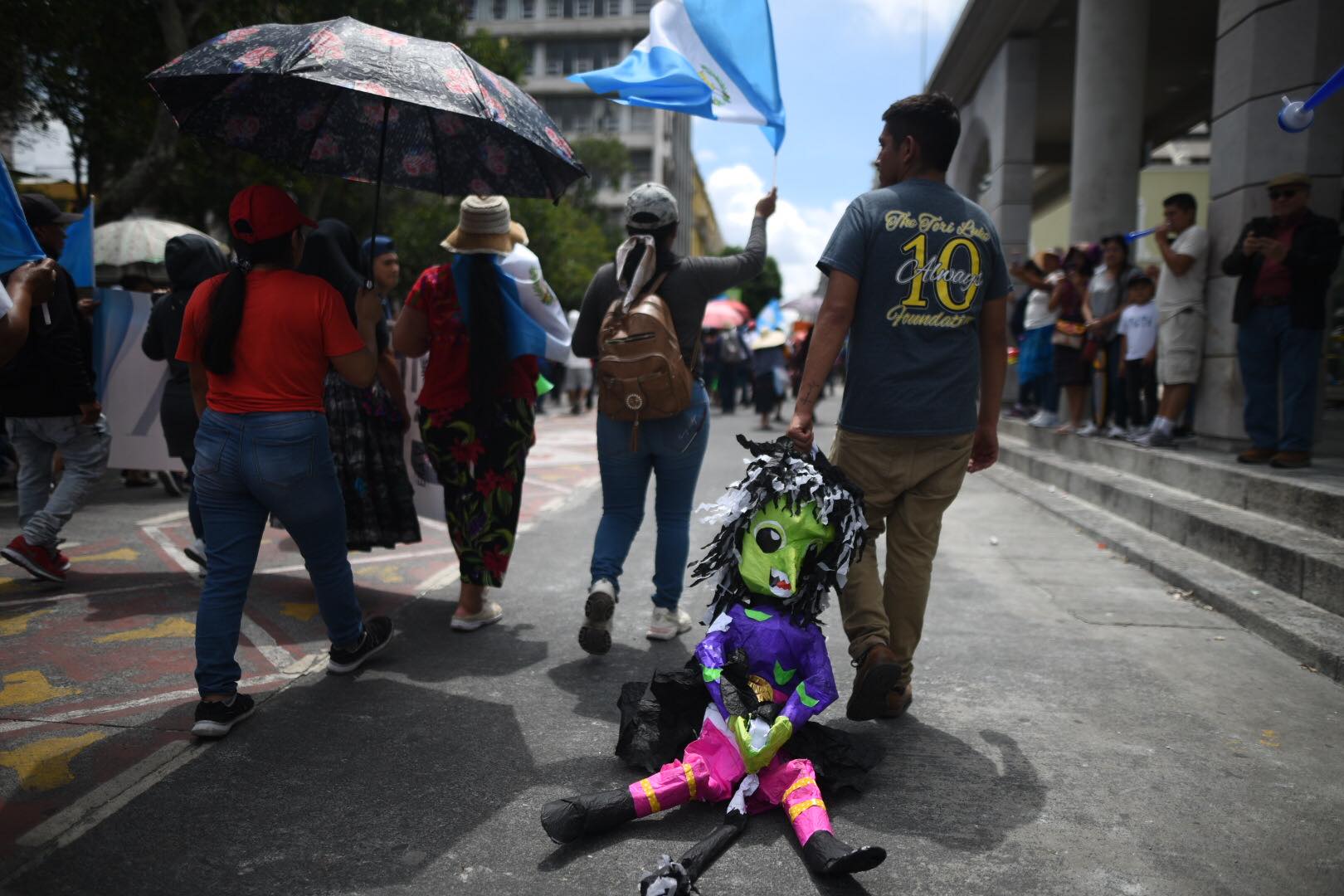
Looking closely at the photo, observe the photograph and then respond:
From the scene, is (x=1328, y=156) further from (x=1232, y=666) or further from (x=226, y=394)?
(x=226, y=394)

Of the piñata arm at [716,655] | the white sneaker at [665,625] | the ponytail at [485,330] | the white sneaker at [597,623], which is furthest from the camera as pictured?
the white sneaker at [665,625]

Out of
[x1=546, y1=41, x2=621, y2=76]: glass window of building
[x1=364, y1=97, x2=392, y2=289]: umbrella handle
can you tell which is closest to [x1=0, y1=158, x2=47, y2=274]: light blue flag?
[x1=364, y1=97, x2=392, y2=289]: umbrella handle

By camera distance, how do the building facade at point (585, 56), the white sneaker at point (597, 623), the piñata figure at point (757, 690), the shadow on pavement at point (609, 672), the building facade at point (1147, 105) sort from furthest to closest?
the building facade at point (585, 56), the building facade at point (1147, 105), the white sneaker at point (597, 623), the shadow on pavement at point (609, 672), the piñata figure at point (757, 690)

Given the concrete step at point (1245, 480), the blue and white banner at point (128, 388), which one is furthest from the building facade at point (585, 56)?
the blue and white banner at point (128, 388)

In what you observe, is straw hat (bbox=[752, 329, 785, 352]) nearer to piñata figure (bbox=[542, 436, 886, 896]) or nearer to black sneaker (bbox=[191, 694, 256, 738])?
piñata figure (bbox=[542, 436, 886, 896])

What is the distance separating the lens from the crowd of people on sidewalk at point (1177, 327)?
5.93m

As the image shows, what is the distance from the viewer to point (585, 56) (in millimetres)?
59938

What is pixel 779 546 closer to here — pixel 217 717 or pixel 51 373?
pixel 217 717

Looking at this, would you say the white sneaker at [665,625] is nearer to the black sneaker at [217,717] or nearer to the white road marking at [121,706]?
the white road marking at [121,706]

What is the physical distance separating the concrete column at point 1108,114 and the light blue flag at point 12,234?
10.0m

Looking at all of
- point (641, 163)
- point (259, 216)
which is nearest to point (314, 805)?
point (259, 216)

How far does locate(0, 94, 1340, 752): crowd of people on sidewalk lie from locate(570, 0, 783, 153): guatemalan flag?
445 millimetres

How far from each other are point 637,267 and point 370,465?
1979 mm

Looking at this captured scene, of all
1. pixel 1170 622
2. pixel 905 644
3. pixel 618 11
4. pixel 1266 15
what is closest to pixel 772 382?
pixel 1266 15
